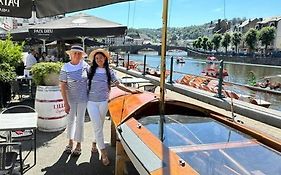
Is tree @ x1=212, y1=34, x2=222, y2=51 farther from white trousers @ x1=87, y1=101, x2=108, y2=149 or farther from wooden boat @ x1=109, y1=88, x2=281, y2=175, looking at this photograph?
wooden boat @ x1=109, y1=88, x2=281, y2=175

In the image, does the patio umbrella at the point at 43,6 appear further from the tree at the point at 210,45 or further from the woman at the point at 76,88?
the tree at the point at 210,45

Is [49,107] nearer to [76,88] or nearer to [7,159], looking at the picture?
[76,88]

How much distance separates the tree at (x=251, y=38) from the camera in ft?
296

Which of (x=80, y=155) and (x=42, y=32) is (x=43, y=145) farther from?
(x=42, y=32)

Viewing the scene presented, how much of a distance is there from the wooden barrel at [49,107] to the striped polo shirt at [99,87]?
148cm

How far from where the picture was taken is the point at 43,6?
13.8ft

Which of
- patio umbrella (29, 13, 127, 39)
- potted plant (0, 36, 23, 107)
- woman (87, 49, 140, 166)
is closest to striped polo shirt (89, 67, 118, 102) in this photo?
woman (87, 49, 140, 166)

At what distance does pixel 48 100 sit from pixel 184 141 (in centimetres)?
334

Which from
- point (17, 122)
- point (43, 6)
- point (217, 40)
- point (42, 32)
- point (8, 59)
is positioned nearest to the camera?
point (17, 122)

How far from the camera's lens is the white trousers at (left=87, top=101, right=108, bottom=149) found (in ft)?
14.5

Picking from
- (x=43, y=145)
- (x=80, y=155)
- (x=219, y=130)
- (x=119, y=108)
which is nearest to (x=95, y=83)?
(x=119, y=108)

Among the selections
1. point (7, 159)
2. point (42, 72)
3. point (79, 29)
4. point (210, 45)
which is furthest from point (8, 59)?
point (210, 45)

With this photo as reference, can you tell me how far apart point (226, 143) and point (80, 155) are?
244 cm

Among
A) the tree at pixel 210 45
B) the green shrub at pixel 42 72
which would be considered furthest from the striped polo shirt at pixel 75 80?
the tree at pixel 210 45
